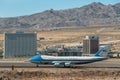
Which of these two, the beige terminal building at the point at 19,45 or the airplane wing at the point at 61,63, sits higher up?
the beige terminal building at the point at 19,45

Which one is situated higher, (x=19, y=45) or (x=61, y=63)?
(x=19, y=45)

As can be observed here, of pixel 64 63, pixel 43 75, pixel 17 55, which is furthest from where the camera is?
pixel 17 55

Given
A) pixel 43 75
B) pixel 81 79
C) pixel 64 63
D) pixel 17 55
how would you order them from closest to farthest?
pixel 81 79, pixel 43 75, pixel 64 63, pixel 17 55

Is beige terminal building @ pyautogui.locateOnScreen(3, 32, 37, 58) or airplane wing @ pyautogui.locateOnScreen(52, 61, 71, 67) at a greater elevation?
beige terminal building @ pyautogui.locateOnScreen(3, 32, 37, 58)

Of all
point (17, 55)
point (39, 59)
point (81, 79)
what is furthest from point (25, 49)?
point (81, 79)

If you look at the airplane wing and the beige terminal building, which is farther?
the beige terminal building

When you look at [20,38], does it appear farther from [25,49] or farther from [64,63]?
[64,63]

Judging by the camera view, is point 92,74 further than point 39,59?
No

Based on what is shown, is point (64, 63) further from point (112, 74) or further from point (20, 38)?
point (20, 38)

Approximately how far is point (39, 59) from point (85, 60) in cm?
1019

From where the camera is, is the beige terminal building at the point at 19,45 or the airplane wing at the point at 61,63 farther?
the beige terminal building at the point at 19,45

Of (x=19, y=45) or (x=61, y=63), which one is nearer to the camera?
(x=61, y=63)

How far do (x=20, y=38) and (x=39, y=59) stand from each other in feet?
132

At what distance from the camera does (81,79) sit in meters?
57.5
